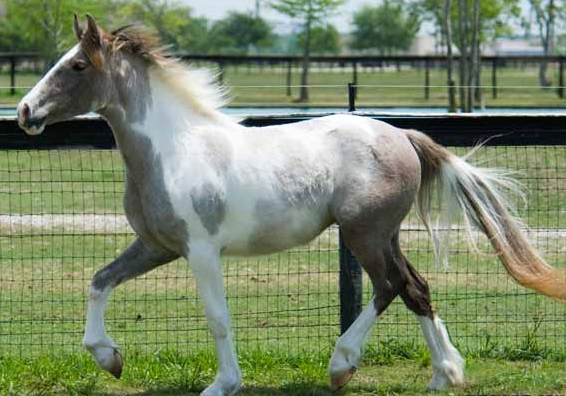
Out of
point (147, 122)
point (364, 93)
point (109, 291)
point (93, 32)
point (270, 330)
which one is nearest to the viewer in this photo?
point (93, 32)

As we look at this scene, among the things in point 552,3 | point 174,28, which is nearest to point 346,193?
point 552,3

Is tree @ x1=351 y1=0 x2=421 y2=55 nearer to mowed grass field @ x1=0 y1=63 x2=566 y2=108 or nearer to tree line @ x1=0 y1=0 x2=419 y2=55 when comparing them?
tree line @ x1=0 y1=0 x2=419 y2=55

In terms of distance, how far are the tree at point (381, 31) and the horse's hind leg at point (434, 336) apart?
7572 centimetres

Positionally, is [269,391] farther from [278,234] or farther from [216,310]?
[278,234]

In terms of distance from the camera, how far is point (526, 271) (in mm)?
7059

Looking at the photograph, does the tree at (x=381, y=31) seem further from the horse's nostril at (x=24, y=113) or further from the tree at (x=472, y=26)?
the horse's nostril at (x=24, y=113)

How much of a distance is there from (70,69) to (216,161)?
961mm

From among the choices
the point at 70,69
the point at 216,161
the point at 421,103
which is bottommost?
the point at 421,103

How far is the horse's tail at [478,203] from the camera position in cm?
709

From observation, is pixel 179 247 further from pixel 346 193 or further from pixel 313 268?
pixel 313 268

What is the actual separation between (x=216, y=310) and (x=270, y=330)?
Result: 223 centimetres

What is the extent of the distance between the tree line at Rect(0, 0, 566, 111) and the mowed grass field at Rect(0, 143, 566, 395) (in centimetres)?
177

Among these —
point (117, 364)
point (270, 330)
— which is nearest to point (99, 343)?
point (117, 364)

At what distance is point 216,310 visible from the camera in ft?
21.8
